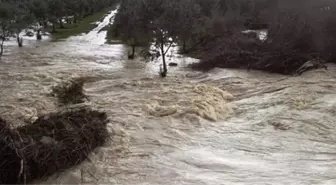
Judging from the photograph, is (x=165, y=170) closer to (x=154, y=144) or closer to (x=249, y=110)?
(x=154, y=144)

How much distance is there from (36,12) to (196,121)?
32471 millimetres

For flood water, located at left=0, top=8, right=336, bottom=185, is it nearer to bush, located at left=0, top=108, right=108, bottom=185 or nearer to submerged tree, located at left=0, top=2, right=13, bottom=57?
bush, located at left=0, top=108, right=108, bottom=185

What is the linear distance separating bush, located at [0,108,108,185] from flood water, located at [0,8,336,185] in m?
0.30

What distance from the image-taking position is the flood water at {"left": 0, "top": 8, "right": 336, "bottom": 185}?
9.52 m

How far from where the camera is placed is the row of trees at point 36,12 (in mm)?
29941

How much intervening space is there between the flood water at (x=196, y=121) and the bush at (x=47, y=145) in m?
0.30

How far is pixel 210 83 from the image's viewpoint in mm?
20250

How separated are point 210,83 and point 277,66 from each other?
14.8ft

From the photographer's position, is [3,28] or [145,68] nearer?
[145,68]

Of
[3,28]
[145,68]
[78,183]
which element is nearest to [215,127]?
[78,183]

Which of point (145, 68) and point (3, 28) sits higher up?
point (3, 28)

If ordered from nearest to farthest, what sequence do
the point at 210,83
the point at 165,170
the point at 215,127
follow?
the point at 165,170, the point at 215,127, the point at 210,83

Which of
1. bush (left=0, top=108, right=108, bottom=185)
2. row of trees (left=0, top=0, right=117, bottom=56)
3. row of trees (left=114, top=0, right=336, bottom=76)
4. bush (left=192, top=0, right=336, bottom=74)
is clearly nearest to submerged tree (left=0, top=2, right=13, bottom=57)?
row of trees (left=0, top=0, right=117, bottom=56)

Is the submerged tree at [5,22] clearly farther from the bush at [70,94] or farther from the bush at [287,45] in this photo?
the bush at [287,45]
